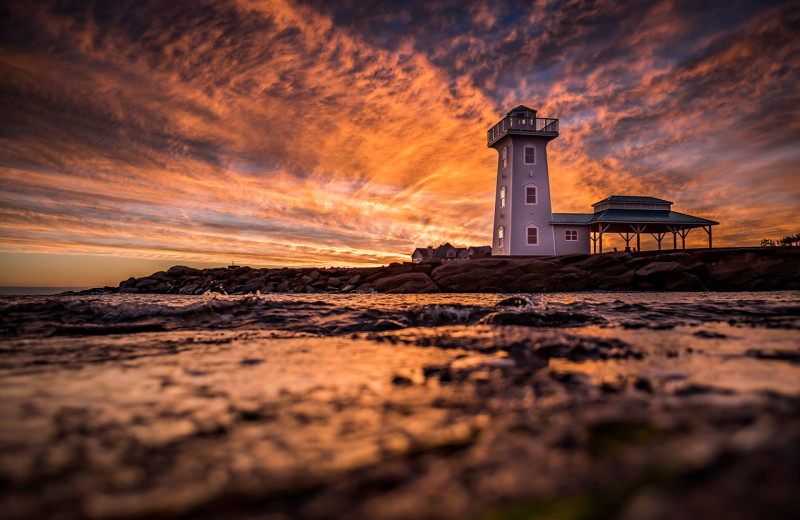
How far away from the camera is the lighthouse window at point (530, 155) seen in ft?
98.5

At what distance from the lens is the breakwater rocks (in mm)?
20672

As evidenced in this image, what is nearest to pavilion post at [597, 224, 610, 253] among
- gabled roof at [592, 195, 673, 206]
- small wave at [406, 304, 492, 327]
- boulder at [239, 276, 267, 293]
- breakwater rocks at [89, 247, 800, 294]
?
gabled roof at [592, 195, 673, 206]

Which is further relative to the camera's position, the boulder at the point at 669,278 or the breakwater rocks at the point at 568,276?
the breakwater rocks at the point at 568,276

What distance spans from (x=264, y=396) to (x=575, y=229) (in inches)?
1251

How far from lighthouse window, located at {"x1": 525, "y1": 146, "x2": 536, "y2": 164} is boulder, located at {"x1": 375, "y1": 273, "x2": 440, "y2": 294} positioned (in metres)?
14.2

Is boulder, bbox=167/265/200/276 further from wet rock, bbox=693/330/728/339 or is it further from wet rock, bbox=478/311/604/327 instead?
wet rock, bbox=693/330/728/339

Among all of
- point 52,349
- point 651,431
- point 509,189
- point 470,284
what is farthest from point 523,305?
point 509,189

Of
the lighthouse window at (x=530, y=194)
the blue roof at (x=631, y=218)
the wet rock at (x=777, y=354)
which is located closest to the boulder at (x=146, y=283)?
the lighthouse window at (x=530, y=194)

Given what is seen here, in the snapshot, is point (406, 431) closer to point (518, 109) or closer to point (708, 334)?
point (708, 334)

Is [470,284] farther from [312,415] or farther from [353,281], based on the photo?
[312,415]

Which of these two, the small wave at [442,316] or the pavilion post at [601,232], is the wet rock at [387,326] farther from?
the pavilion post at [601,232]

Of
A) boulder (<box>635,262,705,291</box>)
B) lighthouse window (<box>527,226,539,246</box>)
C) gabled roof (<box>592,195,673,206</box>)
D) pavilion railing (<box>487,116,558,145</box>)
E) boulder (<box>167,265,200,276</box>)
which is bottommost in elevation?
boulder (<box>635,262,705,291</box>)

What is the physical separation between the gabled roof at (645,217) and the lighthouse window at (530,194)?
4.75 metres

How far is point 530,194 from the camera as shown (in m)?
29.9
